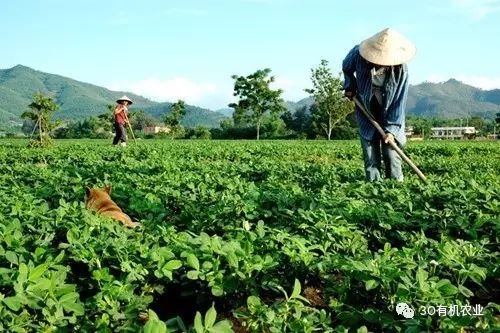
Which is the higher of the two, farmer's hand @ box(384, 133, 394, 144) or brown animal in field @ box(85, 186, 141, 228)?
farmer's hand @ box(384, 133, 394, 144)

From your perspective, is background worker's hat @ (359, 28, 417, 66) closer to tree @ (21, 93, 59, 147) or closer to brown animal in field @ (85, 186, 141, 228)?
brown animal in field @ (85, 186, 141, 228)

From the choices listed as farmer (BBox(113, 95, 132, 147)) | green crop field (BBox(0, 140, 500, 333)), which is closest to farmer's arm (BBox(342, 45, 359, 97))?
green crop field (BBox(0, 140, 500, 333))

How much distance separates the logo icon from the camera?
6.88 feet

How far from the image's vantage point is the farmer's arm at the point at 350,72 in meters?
6.21

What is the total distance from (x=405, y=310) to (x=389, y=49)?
4.03 m

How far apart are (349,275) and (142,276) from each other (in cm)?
94

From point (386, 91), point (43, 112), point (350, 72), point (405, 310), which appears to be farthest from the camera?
point (43, 112)

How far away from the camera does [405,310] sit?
211 centimetres

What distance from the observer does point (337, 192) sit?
14.7 feet

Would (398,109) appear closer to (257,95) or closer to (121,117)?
(121,117)

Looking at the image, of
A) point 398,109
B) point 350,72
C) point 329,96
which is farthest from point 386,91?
point 329,96

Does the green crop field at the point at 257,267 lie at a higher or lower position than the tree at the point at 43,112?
lower

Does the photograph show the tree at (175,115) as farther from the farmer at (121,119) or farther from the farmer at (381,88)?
the farmer at (381,88)

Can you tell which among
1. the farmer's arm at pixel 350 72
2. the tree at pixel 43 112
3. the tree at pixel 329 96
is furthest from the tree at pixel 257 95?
the farmer's arm at pixel 350 72
